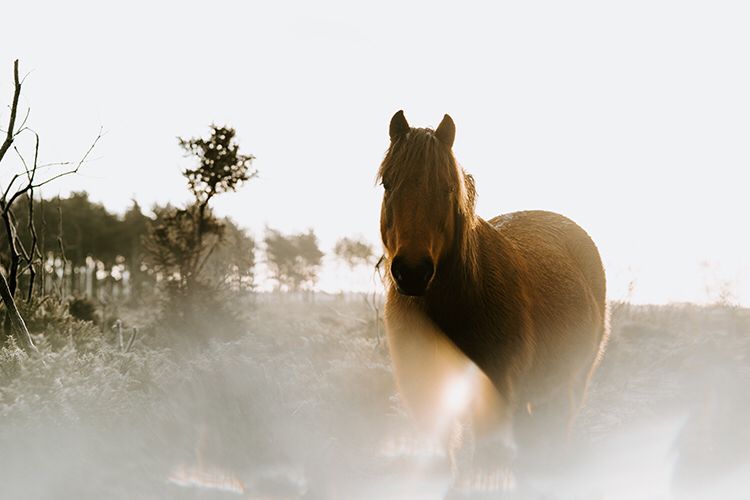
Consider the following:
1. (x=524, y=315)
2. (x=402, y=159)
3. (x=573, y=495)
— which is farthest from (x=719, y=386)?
(x=402, y=159)

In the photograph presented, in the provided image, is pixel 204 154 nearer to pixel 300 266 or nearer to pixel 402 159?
pixel 402 159

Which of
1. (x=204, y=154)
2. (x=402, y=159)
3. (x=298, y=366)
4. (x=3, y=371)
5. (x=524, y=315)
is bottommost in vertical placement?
(x=298, y=366)

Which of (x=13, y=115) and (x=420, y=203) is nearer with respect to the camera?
(x=420, y=203)

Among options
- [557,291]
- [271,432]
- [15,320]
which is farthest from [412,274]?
[15,320]

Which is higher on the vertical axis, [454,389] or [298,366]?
[454,389]

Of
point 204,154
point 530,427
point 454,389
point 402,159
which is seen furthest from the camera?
point 204,154

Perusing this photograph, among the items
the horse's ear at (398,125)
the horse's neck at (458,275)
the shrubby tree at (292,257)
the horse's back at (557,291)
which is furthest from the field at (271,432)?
the shrubby tree at (292,257)

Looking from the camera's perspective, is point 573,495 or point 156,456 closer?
point 573,495

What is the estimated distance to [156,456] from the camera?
6547 mm

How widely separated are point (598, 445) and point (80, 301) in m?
11.2

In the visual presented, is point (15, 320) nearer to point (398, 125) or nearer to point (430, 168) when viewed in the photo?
point (398, 125)

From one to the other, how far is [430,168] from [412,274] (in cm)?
68

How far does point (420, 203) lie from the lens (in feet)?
10.2

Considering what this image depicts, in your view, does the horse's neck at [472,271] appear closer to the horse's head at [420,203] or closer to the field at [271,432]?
the horse's head at [420,203]
